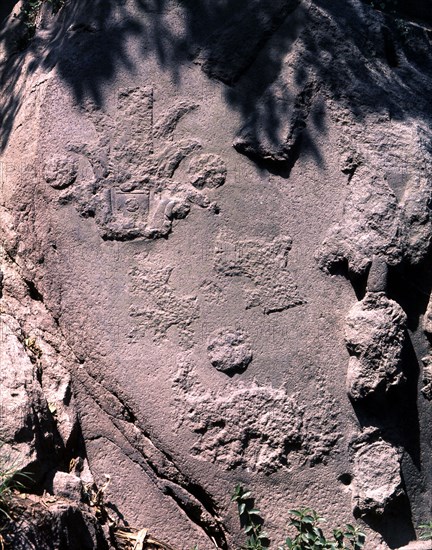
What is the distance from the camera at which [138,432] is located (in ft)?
9.77

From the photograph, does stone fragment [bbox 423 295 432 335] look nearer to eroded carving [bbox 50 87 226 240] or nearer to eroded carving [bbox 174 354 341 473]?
eroded carving [bbox 174 354 341 473]

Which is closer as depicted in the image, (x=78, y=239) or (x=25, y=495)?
(x=25, y=495)

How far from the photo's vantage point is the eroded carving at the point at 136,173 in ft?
10.2

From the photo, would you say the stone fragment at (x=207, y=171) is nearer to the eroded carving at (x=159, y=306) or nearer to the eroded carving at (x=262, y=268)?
the eroded carving at (x=262, y=268)

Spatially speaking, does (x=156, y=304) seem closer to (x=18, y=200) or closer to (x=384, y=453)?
(x=18, y=200)

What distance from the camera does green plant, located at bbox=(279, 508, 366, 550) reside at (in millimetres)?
2799

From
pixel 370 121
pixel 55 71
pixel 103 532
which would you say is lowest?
pixel 103 532

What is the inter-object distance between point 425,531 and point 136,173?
175cm

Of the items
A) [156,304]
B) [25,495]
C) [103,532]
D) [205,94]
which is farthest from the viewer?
[205,94]

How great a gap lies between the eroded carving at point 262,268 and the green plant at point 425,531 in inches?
36.7

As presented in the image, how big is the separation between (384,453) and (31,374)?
133 cm

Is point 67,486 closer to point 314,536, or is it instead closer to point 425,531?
point 314,536

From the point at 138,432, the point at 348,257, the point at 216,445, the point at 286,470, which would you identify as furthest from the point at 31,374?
the point at 348,257

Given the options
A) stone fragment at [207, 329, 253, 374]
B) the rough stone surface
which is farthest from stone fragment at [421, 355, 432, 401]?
stone fragment at [207, 329, 253, 374]
